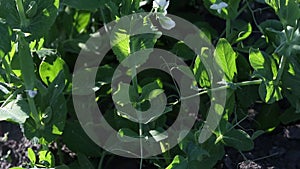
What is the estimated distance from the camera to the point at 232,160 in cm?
151

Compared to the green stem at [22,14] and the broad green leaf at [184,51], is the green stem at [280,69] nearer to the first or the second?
the broad green leaf at [184,51]

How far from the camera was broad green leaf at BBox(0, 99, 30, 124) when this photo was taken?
4.00 feet

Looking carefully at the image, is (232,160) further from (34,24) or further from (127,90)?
(34,24)

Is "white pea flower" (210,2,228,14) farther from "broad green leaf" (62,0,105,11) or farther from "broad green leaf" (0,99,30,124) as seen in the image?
"broad green leaf" (0,99,30,124)

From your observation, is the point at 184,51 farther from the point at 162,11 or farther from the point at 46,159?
the point at 46,159

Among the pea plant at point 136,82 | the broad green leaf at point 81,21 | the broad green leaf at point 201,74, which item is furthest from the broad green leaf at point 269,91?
the broad green leaf at point 81,21

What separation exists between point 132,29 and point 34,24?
0.72 feet

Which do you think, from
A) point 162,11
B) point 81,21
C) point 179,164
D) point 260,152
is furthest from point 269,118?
point 81,21

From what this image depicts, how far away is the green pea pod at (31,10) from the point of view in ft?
4.10

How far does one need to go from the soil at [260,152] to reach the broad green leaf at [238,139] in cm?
9

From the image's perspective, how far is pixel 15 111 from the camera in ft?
4.09

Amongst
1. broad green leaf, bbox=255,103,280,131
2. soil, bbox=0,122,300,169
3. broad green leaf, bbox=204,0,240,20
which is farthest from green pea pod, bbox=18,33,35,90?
broad green leaf, bbox=255,103,280,131

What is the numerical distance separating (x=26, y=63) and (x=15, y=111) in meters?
0.10

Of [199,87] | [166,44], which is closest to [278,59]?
[199,87]
